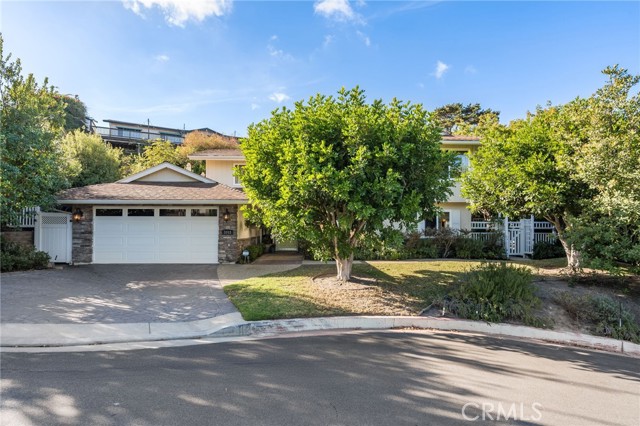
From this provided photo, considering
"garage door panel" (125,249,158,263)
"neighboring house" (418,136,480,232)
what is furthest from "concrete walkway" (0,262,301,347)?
"neighboring house" (418,136,480,232)

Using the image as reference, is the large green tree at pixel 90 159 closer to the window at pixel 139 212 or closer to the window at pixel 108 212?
the window at pixel 108 212

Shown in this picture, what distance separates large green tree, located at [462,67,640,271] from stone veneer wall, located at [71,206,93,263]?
14924 mm

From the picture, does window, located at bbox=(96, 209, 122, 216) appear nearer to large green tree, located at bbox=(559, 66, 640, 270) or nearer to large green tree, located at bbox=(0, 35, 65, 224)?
large green tree, located at bbox=(0, 35, 65, 224)

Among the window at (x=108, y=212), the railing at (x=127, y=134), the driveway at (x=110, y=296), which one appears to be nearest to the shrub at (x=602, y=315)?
the driveway at (x=110, y=296)

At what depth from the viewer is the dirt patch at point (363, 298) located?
7355 millimetres

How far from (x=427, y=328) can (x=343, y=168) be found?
406 cm

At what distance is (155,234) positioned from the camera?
1319 centimetres

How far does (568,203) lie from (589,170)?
6.60 ft

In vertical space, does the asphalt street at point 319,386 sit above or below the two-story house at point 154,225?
below

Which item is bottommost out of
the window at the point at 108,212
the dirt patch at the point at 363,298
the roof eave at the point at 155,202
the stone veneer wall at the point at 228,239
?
the dirt patch at the point at 363,298

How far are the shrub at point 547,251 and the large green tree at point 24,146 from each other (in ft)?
67.3

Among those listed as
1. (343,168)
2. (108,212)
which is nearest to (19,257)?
(108,212)

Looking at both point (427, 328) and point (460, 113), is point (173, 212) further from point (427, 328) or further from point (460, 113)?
point (460, 113)

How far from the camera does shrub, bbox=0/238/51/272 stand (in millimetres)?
10594
